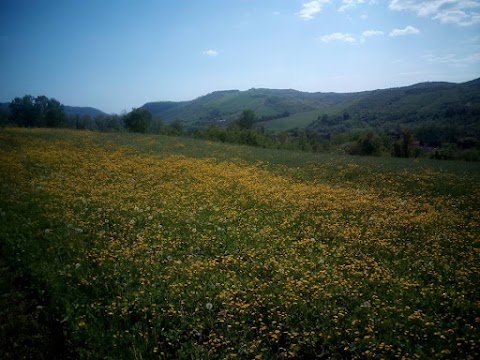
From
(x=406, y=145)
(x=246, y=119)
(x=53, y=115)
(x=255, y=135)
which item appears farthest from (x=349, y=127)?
(x=53, y=115)

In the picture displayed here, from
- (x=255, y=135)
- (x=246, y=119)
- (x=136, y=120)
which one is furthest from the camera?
(x=246, y=119)

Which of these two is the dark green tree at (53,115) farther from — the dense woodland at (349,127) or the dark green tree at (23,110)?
the dark green tree at (23,110)

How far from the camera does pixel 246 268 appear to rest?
9.42 meters

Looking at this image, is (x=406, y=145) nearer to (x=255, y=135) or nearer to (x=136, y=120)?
(x=255, y=135)

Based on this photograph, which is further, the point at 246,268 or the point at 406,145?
the point at 406,145

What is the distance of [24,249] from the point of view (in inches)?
396

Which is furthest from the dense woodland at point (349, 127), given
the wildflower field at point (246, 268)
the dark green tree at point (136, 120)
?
the wildflower field at point (246, 268)

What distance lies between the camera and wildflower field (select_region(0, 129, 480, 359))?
6480mm

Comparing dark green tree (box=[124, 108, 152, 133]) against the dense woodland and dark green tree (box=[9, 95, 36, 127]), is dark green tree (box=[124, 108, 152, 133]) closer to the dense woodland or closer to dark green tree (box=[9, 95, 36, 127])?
the dense woodland

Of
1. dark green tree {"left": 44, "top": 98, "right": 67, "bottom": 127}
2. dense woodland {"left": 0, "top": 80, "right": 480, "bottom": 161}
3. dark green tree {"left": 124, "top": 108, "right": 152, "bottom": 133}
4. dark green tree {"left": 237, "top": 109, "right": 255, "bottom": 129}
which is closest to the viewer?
dense woodland {"left": 0, "top": 80, "right": 480, "bottom": 161}

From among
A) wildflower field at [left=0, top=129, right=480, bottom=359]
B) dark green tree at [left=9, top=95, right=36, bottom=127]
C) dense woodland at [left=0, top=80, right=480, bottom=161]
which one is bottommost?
wildflower field at [left=0, top=129, right=480, bottom=359]

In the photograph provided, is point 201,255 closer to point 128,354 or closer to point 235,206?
point 128,354

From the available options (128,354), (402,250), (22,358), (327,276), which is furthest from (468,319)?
(22,358)

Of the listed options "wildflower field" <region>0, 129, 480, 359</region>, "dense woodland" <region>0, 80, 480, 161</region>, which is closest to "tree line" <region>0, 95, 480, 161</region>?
"dense woodland" <region>0, 80, 480, 161</region>
